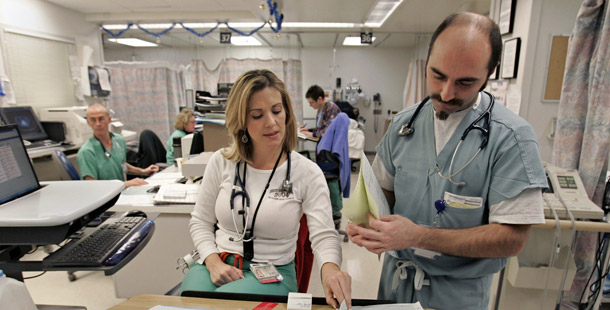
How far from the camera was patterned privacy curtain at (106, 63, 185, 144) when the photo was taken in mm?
5656

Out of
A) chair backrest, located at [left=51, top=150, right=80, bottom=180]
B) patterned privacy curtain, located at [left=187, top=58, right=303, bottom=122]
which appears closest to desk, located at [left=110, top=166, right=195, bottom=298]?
chair backrest, located at [left=51, top=150, right=80, bottom=180]

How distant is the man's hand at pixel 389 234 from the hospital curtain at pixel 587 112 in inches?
65.5

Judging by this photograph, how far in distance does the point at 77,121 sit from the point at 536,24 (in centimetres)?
499

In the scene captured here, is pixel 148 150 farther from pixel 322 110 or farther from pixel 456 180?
pixel 456 180

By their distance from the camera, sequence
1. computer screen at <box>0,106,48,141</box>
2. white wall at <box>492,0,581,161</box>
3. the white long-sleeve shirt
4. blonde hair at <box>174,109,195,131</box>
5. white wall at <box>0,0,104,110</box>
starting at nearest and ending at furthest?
the white long-sleeve shirt
white wall at <box>492,0,581,161</box>
computer screen at <box>0,106,48,141</box>
blonde hair at <box>174,109,195,131</box>
white wall at <box>0,0,104,110</box>

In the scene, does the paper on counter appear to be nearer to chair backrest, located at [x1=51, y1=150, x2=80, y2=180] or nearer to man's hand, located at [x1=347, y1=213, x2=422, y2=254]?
man's hand, located at [x1=347, y1=213, x2=422, y2=254]

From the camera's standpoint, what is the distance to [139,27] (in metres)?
5.29

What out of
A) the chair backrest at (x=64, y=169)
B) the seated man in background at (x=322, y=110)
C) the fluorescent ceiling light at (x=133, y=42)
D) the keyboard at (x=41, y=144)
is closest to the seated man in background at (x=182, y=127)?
the chair backrest at (x=64, y=169)

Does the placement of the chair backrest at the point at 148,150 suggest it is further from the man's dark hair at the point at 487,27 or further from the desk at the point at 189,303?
the man's dark hair at the point at 487,27

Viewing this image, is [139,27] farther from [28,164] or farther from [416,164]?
[416,164]

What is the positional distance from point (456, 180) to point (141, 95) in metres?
6.01

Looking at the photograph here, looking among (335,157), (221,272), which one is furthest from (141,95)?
(221,272)

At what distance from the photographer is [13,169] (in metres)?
1.18

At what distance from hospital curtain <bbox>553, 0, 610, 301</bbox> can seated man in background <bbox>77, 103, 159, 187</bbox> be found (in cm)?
302
